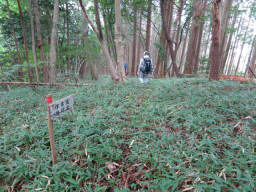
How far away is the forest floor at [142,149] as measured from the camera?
1.60 m


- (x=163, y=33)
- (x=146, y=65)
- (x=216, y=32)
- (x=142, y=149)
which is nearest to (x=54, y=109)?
(x=142, y=149)

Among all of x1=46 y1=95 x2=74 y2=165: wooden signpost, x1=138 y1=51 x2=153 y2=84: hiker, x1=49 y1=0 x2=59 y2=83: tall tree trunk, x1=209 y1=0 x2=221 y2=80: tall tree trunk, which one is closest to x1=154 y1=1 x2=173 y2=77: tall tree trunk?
x1=138 y1=51 x2=153 y2=84: hiker

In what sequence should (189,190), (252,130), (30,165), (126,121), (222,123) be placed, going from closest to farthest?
(189,190) < (30,165) < (252,130) < (222,123) < (126,121)

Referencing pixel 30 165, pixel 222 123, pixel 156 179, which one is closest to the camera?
pixel 156 179

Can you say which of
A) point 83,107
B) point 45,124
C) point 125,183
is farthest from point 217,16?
point 45,124

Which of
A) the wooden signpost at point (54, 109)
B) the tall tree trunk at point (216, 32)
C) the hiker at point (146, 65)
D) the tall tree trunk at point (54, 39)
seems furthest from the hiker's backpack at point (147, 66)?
the wooden signpost at point (54, 109)

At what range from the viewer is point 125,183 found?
5.55 ft

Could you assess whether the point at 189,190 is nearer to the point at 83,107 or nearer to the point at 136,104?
the point at 136,104

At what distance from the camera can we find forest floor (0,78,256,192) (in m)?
1.60

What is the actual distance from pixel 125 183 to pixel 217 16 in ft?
17.2

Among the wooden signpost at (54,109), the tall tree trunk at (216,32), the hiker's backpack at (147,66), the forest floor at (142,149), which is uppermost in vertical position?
the tall tree trunk at (216,32)

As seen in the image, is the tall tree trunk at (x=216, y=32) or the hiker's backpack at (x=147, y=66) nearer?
the tall tree trunk at (x=216, y=32)

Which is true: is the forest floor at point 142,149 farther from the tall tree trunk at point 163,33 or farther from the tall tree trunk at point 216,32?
the tall tree trunk at point 163,33

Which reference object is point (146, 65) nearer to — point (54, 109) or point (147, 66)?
point (147, 66)
